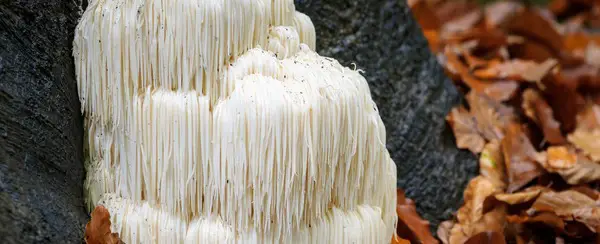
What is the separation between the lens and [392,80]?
283 cm

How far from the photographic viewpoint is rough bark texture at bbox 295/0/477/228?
2.66 m

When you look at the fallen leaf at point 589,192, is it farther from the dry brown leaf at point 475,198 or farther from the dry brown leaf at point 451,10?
the dry brown leaf at point 451,10

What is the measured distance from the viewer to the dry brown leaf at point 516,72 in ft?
12.4

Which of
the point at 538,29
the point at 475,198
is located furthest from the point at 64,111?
the point at 538,29

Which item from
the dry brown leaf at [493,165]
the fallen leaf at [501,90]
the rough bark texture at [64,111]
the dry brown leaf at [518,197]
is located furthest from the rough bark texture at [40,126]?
the fallen leaf at [501,90]

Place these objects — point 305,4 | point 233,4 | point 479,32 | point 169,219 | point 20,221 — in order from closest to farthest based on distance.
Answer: point 20,221
point 233,4
point 169,219
point 305,4
point 479,32

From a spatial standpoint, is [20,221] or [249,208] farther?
[249,208]

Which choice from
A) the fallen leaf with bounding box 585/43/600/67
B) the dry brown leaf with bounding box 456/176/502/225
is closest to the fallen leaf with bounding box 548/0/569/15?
the fallen leaf with bounding box 585/43/600/67

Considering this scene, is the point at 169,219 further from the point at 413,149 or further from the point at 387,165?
the point at 413,149

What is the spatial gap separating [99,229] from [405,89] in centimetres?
159

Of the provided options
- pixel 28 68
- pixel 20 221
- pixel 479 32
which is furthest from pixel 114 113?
pixel 479 32

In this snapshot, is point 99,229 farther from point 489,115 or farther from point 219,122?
point 489,115

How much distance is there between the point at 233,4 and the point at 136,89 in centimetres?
40

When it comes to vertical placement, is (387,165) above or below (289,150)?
below
